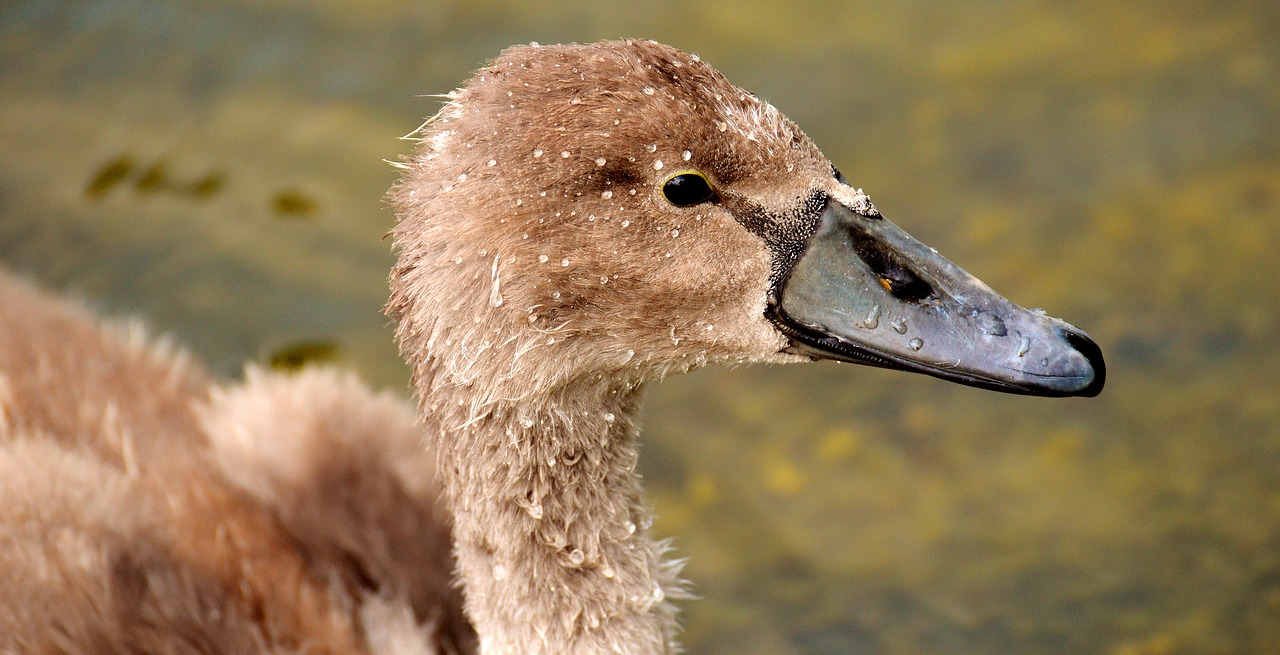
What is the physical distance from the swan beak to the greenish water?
222cm

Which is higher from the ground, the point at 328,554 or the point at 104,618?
the point at 328,554

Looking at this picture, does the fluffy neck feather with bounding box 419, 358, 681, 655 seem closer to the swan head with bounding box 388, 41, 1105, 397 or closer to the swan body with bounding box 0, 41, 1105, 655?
the swan body with bounding box 0, 41, 1105, 655

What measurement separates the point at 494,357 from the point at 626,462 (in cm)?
58

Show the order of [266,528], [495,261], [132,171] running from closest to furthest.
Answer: [495,261], [266,528], [132,171]

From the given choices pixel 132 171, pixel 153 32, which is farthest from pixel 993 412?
pixel 153 32

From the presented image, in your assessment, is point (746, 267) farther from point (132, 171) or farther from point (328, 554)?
point (132, 171)

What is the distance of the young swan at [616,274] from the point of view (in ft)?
10.3

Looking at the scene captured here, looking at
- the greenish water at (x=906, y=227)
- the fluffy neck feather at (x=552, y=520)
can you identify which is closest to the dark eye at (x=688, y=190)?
the fluffy neck feather at (x=552, y=520)

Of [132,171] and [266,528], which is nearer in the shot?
[266,528]

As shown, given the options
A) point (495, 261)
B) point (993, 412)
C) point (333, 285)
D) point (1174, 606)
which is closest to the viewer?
point (495, 261)

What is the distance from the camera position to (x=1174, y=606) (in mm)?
5176

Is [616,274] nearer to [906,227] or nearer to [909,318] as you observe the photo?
[909,318]

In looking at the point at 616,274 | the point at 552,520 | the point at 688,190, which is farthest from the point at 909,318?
the point at 552,520

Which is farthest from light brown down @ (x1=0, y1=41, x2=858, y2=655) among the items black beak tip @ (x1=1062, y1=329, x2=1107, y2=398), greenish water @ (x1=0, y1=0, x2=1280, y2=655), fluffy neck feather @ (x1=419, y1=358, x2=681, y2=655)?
greenish water @ (x1=0, y1=0, x2=1280, y2=655)
